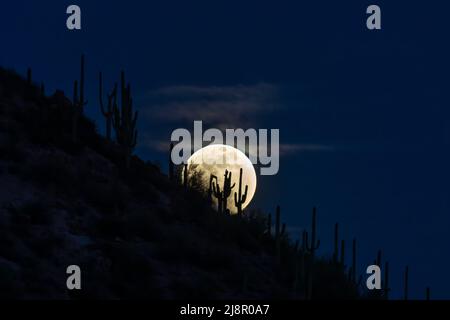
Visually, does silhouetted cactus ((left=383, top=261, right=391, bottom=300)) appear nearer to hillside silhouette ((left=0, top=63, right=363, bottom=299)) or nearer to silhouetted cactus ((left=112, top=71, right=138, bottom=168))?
hillside silhouette ((left=0, top=63, right=363, bottom=299))

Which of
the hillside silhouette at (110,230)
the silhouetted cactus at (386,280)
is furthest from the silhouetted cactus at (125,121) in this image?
the silhouetted cactus at (386,280)

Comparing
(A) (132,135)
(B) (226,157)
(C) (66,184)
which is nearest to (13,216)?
(C) (66,184)

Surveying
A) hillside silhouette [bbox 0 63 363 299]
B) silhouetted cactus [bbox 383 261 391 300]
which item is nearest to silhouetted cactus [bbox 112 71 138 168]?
hillside silhouette [bbox 0 63 363 299]

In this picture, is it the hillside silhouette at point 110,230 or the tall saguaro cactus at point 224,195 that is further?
the tall saguaro cactus at point 224,195

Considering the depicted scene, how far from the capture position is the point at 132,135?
3506cm

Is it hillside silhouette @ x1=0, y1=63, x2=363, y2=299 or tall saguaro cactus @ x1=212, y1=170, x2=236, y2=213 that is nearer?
hillside silhouette @ x1=0, y1=63, x2=363, y2=299

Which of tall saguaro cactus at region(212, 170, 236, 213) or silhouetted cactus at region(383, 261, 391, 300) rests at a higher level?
tall saguaro cactus at region(212, 170, 236, 213)

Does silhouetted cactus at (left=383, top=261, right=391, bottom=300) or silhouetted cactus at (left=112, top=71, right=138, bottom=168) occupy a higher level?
silhouetted cactus at (left=112, top=71, right=138, bottom=168)

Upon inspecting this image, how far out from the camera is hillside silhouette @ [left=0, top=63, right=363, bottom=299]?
27484 millimetres

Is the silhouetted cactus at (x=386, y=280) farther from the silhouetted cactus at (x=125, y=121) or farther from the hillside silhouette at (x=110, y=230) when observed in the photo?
the silhouetted cactus at (x=125, y=121)

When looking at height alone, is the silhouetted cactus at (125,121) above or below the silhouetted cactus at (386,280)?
above

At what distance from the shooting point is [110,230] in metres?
31.3

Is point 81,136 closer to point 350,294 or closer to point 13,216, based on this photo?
point 13,216

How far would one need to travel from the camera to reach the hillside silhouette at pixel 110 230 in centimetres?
2748
